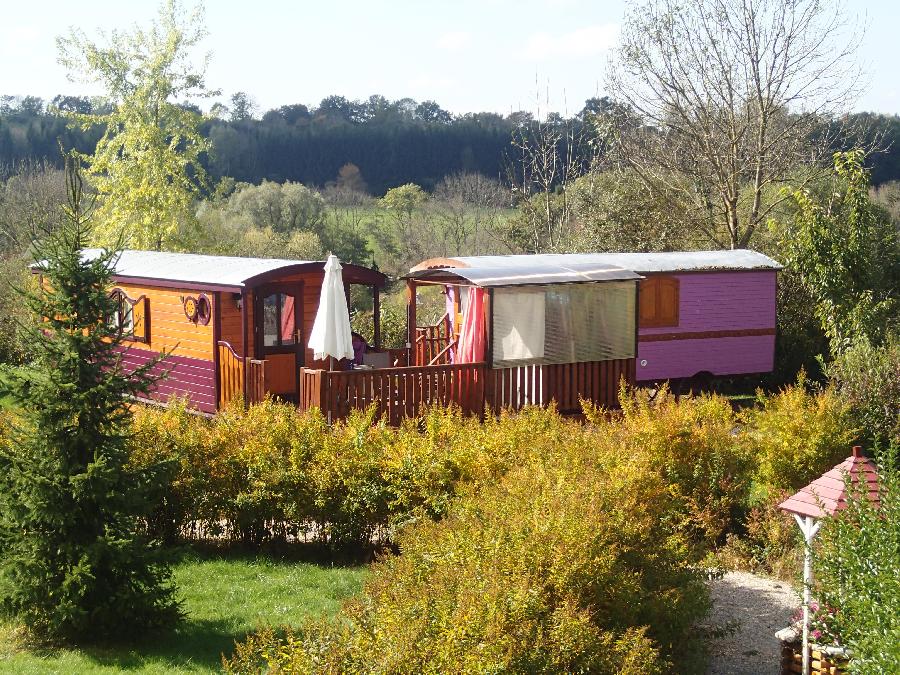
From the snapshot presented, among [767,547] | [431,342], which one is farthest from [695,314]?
[767,547]

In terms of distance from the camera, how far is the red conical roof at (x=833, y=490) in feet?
19.1

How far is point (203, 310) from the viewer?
46.6 feet

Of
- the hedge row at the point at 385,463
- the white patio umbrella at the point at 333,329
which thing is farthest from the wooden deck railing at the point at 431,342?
the hedge row at the point at 385,463

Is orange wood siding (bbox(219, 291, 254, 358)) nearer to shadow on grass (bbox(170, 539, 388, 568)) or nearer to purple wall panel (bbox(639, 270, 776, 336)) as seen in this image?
shadow on grass (bbox(170, 539, 388, 568))

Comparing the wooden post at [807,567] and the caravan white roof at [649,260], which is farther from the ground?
the caravan white roof at [649,260]

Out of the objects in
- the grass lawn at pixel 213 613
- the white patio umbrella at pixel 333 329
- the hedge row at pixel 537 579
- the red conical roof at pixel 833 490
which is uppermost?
the white patio umbrella at pixel 333 329

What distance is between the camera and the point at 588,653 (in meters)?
4.61

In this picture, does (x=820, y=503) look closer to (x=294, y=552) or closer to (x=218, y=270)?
(x=294, y=552)

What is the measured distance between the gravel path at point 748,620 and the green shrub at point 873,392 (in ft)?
11.8

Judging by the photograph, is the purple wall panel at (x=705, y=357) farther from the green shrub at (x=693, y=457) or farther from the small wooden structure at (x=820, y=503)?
the small wooden structure at (x=820, y=503)

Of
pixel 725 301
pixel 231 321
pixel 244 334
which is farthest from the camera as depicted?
pixel 725 301

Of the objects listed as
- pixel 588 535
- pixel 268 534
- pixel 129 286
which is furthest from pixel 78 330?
pixel 129 286

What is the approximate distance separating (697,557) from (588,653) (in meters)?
1.97

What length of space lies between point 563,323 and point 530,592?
8.50 metres
